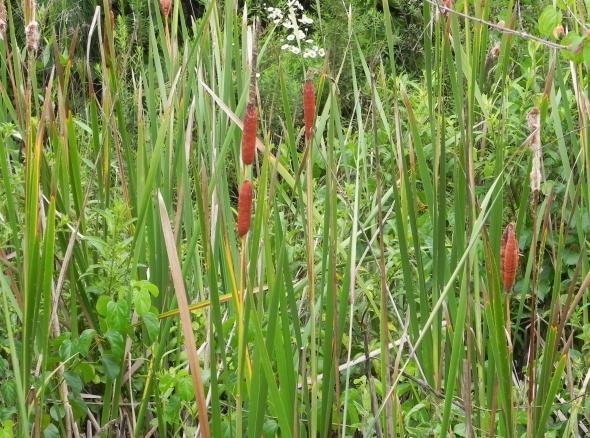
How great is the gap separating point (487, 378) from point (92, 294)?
78 cm

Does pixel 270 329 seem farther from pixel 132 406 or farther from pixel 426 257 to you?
pixel 426 257

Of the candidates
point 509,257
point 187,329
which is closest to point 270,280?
point 187,329

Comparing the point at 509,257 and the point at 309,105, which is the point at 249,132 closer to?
the point at 309,105

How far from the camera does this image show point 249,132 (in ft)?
3.17

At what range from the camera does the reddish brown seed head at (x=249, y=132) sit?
3.15 feet

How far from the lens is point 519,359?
217 centimetres

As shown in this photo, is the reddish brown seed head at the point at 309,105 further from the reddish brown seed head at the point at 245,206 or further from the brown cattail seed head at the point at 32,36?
the brown cattail seed head at the point at 32,36

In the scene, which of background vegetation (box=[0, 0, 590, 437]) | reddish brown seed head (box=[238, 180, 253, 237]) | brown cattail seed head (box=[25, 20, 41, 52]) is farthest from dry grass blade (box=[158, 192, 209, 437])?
brown cattail seed head (box=[25, 20, 41, 52])

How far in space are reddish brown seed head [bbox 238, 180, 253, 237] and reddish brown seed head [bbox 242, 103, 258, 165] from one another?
0.03m

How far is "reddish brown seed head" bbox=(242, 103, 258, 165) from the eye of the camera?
0.96 meters

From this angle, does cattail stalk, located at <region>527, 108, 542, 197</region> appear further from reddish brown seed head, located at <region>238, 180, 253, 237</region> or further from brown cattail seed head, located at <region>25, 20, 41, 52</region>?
brown cattail seed head, located at <region>25, 20, 41, 52</region>

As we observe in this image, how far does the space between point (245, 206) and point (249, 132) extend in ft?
0.25

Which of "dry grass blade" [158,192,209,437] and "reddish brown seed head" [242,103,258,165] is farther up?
"reddish brown seed head" [242,103,258,165]

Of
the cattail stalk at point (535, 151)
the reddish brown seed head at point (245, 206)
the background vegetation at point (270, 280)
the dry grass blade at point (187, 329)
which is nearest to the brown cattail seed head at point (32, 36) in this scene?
the background vegetation at point (270, 280)
